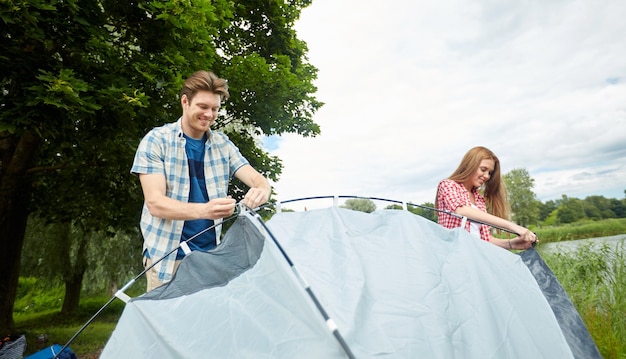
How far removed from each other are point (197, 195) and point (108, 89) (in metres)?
2.68

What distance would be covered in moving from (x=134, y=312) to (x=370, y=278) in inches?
35.2

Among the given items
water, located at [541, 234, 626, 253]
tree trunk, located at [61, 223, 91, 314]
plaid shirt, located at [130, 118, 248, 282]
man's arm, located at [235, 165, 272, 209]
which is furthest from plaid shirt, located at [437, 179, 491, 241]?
tree trunk, located at [61, 223, 91, 314]

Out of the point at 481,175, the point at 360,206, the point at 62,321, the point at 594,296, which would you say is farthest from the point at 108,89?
the point at 62,321

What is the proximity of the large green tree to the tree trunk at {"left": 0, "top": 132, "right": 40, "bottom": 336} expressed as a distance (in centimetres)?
2

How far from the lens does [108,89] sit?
4.12 metres

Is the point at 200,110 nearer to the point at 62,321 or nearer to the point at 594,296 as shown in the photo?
the point at 594,296

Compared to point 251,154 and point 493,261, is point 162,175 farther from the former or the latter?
point 251,154

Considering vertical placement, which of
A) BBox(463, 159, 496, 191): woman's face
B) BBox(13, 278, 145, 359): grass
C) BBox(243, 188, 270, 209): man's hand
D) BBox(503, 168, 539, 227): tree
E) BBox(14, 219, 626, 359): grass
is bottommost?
BBox(13, 278, 145, 359): grass

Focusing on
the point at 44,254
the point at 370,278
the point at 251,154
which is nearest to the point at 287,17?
the point at 251,154

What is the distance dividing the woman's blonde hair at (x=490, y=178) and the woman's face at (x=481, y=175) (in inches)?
0.8

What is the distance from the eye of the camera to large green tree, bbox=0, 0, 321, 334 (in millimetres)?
3949

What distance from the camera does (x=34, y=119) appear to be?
153 inches

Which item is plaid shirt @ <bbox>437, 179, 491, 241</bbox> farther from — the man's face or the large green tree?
the large green tree

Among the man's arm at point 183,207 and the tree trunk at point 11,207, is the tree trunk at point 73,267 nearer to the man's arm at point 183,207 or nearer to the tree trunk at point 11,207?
the tree trunk at point 11,207
